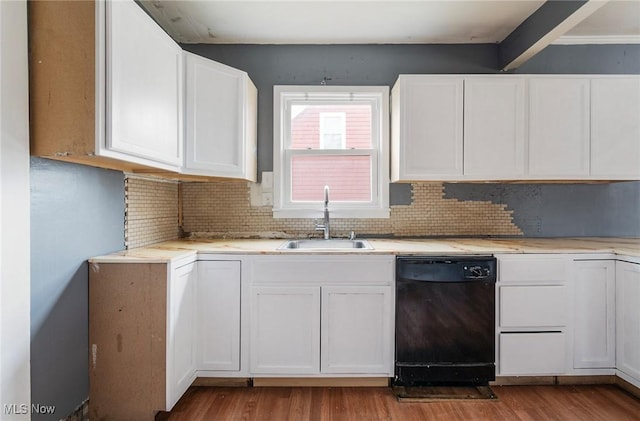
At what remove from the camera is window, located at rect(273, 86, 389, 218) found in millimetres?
2725

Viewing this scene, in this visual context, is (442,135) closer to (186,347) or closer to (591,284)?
(591,284)

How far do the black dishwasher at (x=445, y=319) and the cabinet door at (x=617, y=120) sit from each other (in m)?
1.25

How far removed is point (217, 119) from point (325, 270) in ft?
3.88

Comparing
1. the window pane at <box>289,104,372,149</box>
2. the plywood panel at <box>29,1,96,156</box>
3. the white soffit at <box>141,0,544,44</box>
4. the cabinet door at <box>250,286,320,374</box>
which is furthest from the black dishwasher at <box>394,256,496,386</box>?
the plywood panel at <box>29,1,96,156</box>

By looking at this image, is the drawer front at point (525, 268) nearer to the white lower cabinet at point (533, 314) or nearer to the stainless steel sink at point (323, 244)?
the white lower cabinet at point (533, 314)

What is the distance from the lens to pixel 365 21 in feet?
7.94

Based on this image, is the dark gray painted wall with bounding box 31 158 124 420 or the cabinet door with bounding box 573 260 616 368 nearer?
the dark gray painted wall with bounding box 31 158 124 420

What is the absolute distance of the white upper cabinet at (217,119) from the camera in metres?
2.11

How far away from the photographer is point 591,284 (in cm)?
211

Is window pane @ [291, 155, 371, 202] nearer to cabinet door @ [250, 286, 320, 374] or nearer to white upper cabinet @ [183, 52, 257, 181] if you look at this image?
white upper cabinet @ [183, 52, 257, 181]

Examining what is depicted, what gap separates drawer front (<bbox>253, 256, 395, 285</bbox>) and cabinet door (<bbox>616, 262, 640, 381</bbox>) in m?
1.36

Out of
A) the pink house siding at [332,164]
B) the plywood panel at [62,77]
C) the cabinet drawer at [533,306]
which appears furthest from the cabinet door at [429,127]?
the plywood panel at [62,77]

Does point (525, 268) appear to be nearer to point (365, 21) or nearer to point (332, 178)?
point (332, 178)

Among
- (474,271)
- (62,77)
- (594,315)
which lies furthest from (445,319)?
(62,77)
